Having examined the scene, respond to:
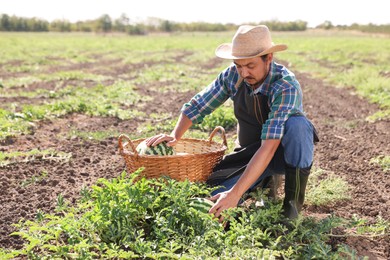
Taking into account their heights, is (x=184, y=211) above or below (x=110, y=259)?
above

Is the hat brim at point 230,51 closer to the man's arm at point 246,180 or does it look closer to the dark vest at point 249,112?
the dark vest at point 249,112

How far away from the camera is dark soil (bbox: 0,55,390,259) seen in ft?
14.5

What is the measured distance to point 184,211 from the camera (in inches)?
140

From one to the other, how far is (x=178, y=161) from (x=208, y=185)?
0.51 metres

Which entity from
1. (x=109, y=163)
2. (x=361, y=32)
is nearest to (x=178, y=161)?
(x=109, y=163)

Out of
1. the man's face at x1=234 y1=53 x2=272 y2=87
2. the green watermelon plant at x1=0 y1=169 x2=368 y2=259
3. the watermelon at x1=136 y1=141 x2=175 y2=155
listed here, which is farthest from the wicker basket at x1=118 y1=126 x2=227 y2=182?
the man's face at x1=234 y1=53 x2=272 y2=87

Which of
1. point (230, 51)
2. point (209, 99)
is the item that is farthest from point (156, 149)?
point (230, 51)

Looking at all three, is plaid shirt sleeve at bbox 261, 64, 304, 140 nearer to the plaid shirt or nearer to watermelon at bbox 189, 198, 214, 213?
the plaid shirt

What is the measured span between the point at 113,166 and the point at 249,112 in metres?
2.27

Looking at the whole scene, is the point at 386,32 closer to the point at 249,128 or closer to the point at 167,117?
the point at 167,117

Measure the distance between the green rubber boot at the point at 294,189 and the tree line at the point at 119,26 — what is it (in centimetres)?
7393

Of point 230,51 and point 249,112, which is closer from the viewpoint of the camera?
point 230,51

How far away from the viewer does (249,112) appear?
4.33m

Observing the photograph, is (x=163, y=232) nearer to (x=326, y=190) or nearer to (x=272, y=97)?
(x=272, y=97)
